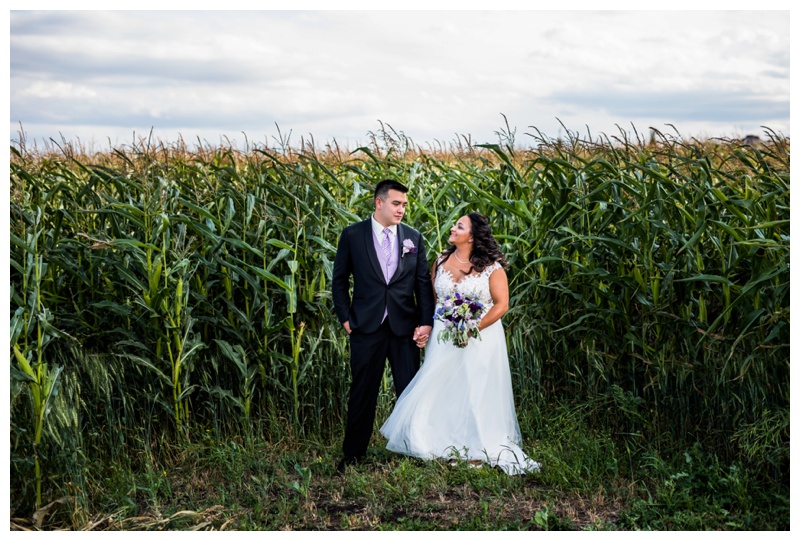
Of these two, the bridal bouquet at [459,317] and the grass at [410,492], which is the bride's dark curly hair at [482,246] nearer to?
the bridal bouquet at [459,317]

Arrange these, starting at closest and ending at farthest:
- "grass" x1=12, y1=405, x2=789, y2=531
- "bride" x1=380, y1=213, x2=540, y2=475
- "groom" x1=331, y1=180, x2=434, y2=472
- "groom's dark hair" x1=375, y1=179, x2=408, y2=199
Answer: "grass" x1=12, y1=405, x2=789, y2=531, "groom's dark hair" x1=375, y1=179, x2=408, y2=199, "groom" x1=331, y1=180, x2=434, y2=472, "bride" x1=380, y1=213, x2=540, y2=475

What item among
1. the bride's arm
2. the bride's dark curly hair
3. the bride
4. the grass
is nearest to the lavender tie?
the bride

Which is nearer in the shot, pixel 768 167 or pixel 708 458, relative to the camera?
pixel 708 458

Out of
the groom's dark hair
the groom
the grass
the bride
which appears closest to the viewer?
the grass

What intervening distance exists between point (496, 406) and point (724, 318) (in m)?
1.54

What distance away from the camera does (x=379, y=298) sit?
5.00 metres

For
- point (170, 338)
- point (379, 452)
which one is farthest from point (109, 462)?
point (379, 452)

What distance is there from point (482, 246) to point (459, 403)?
1.02 meters

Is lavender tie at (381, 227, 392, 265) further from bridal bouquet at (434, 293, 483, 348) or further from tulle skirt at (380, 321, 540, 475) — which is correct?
tulle skirt at (380, 321, 540, 475)

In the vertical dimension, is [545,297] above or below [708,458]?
above

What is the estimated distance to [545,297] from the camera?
590cm

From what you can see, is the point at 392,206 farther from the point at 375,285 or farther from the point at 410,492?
the point at 410,492

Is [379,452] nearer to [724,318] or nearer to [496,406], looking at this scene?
[496,406]

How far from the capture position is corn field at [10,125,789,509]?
506 cm
